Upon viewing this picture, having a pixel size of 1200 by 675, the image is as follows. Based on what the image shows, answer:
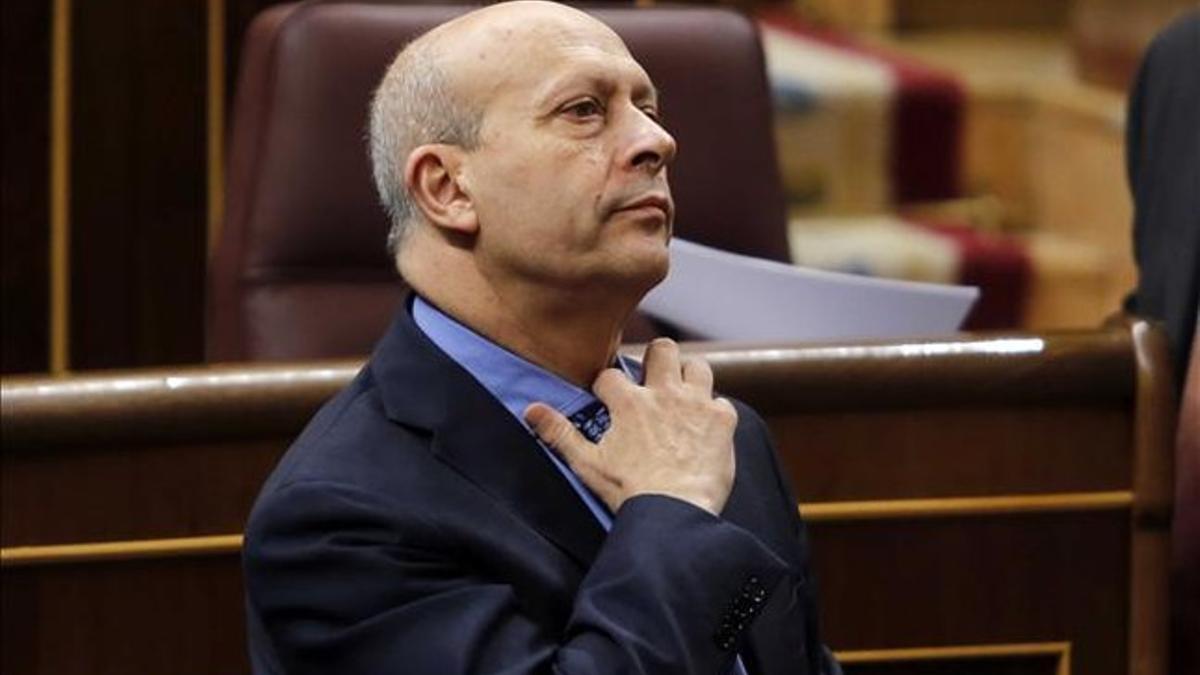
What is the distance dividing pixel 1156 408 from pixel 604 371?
43cm

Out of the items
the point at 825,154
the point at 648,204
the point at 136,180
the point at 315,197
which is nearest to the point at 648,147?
the point at 648,204

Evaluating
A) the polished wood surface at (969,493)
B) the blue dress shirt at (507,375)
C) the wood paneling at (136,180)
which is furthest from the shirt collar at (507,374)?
the wood paneling at (136,180)

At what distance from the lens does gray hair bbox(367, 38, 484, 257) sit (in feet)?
2.64

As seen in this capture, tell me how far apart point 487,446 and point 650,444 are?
0.15 ft

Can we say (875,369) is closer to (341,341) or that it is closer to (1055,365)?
(1055,365)

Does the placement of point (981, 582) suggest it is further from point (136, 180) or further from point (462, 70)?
point (136, 180)

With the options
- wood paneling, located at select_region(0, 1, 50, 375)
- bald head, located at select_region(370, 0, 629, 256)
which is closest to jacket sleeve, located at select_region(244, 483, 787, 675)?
bald head, located at select_region(370, 0, 629, 256)

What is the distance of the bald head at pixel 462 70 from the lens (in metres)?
0.80

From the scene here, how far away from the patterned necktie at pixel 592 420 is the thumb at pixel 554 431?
2 centimetres

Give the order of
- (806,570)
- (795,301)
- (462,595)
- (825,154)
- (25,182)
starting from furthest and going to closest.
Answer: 1. (825,154)
2. (25,182)
3. (795,301)
4. (806,570)
5. (462,595)

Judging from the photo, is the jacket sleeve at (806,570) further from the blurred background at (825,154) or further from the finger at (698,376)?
the blurred background at (825,154)

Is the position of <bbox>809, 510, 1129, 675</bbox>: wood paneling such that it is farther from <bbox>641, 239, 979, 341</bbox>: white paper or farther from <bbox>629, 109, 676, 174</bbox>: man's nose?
<bbox>629, 109, 676, 174</bbox>: man's nose

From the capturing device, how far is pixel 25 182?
5.32ft

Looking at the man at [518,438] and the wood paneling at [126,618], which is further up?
the man at [518,438]
